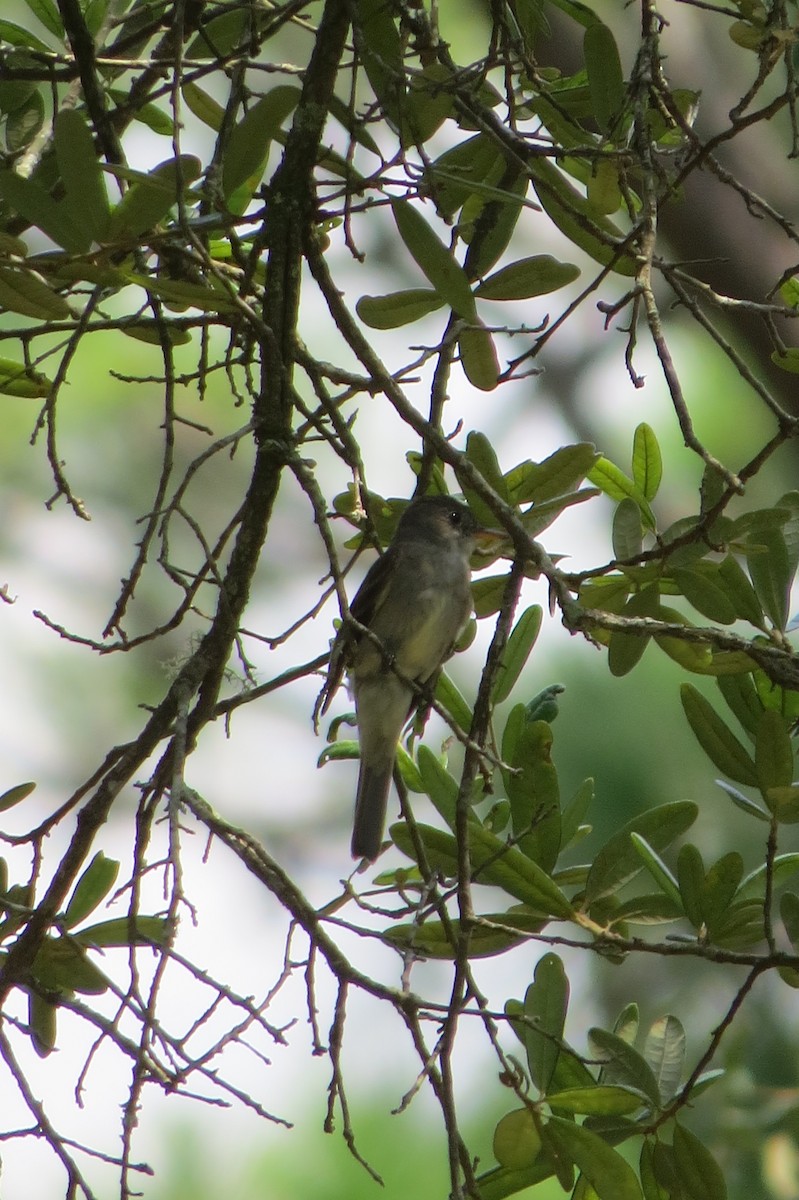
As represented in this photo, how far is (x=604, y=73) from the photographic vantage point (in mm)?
2221

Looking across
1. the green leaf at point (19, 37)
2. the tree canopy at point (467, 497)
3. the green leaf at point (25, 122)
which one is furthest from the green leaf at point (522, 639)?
the green leaf at point (19, 37)

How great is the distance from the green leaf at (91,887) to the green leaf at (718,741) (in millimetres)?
1077

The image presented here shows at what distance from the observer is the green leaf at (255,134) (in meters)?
1.93

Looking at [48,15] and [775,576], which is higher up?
[48,15]

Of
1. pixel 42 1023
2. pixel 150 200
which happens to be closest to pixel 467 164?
pixel 150 200

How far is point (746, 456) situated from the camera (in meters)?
9.34

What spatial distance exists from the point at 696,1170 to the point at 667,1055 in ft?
0.65

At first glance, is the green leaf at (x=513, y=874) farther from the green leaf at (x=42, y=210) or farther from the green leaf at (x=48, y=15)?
the green leaf at (x=48, y=15)

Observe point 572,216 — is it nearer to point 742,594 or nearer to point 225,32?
point 742,594

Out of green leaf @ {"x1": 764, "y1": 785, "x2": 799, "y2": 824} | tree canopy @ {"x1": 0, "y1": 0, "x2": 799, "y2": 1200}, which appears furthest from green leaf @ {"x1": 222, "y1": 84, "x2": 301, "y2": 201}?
green leaf @ {"x1": 764, "y1": 785, "x2": 799, "y2": 824}

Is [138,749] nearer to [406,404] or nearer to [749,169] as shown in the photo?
[406,404]

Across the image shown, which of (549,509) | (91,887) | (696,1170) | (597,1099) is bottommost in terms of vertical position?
(696,1170)

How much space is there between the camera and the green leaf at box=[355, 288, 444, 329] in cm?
219

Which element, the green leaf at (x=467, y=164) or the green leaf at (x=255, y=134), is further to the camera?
the green leaf at (x=467, y=164)
